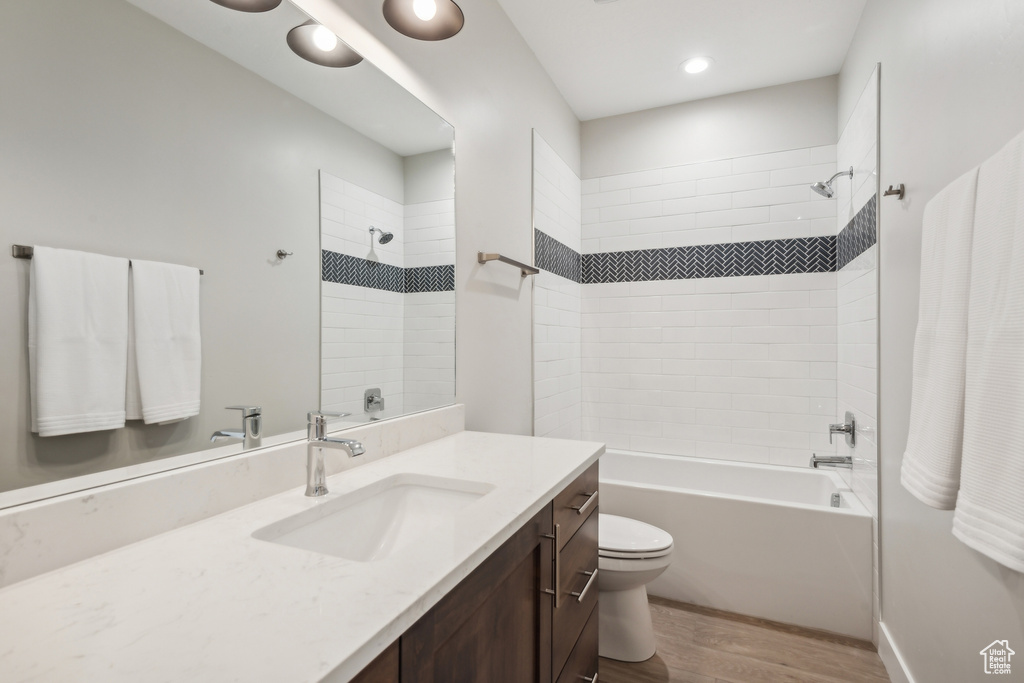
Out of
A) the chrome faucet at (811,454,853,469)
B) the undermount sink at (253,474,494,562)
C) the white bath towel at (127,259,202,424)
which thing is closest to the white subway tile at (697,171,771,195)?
the chrome faucet at (811,454,853,469)

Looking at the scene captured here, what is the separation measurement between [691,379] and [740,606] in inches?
49.0

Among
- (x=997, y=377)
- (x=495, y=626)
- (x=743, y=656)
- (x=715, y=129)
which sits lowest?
(x=743, y=656)

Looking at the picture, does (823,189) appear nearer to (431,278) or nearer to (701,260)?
(701,260)

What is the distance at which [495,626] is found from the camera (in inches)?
35.7

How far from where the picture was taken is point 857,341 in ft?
7.51

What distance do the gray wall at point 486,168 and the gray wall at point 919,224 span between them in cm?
142

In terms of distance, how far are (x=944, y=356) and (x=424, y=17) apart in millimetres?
1488

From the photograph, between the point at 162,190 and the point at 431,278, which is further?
the point at 431,278

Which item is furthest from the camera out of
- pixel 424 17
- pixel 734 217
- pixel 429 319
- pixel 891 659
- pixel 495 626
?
pixel 734 217

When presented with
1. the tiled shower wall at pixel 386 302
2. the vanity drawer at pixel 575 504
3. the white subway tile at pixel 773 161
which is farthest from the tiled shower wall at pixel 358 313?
the white subway tile at pixel 773 161

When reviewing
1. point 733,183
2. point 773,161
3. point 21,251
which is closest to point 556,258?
point 733,183

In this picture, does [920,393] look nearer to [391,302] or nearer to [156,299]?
[391,302]

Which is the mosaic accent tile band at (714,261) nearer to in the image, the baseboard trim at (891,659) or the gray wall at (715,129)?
the gray wall at (715,129)

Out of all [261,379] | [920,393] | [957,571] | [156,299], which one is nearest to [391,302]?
[261,379]
